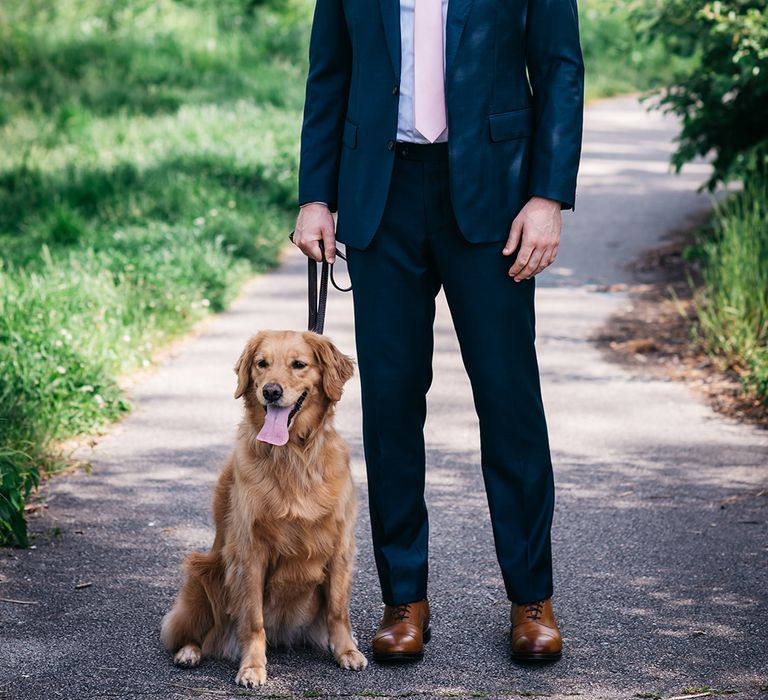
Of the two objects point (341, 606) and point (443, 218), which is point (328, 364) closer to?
point (443, 218)

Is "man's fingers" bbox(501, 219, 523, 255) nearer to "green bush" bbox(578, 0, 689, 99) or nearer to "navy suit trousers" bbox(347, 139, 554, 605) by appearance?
"navy suit trousers" bbox(347, 139, 554, 605)

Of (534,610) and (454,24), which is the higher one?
(454,24)

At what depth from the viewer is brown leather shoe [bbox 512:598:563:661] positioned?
144 inches

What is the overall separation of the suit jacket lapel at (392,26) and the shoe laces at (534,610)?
Result: 1711 mm

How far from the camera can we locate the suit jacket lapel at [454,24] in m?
3.38

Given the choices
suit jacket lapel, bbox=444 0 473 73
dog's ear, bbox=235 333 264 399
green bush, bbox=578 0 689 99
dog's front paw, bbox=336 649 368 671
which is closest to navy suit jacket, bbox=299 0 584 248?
suit jacket lapel, bbox=444 0 473 73

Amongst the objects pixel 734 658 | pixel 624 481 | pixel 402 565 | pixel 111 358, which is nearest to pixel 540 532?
pixel 402 565

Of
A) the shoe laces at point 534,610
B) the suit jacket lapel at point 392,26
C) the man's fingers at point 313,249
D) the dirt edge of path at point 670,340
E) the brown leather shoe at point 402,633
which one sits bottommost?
the dirt edge of path at point 670,340

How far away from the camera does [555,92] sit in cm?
346

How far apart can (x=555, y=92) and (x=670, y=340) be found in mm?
4905

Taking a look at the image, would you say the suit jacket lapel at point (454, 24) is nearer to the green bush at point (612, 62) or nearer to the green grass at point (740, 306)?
the green grass at point (740, 306)

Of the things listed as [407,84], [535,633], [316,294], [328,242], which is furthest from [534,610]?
[407,84]

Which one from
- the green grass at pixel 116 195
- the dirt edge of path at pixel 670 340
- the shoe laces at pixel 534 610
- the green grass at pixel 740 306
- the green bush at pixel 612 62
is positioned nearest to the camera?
the shoe laces at pixel 534 610

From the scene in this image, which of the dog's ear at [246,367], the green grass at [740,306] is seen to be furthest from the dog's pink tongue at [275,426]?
the green grass at [740,306]
